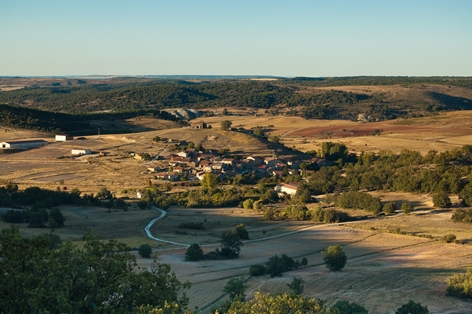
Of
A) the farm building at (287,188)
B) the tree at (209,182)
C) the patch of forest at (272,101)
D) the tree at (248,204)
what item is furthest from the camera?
the patch of forest at (272,101)

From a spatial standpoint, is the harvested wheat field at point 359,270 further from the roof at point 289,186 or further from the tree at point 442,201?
the roof at point 289,186

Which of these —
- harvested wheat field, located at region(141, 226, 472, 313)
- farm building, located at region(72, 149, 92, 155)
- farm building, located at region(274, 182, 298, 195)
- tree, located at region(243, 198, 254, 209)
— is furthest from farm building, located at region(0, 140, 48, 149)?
harvested wheat field, located at region(141, 226, 472, 313)

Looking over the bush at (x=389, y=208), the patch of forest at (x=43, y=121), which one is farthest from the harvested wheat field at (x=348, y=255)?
the patch of forest at (x=43, y=121)

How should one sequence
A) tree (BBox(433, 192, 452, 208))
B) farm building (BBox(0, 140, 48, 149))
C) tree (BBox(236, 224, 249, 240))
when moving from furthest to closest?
farm building (BBox(0, 140, 48, 149)) → tree (BBox(433, 192, 452, 208)) → tree (BBox(236, 224, 249, 240))

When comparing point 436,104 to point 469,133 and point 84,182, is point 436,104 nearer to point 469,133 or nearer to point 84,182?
point 469,133

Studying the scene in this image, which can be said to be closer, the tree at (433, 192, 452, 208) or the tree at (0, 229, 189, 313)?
→ the tree at (0, 229, 189, 313)

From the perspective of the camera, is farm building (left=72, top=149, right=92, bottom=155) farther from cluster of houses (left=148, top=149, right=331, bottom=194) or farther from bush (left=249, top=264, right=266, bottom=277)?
bush (left=249, top=264, right=266, bottom=277)

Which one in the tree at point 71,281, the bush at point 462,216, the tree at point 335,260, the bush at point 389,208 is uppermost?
the tree at point 71,281
